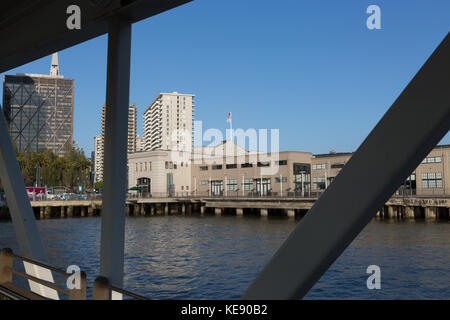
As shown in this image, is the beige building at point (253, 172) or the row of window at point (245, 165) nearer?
the beige building at point (253, 172)

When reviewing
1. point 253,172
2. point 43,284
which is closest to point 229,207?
point 253,172

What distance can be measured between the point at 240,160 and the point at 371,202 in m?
49.0

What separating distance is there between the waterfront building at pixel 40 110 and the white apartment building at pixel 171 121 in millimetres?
28072

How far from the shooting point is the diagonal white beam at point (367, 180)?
3.78 feet

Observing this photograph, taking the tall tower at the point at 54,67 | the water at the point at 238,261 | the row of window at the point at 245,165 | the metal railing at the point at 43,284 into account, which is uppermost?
the tall tower at the point at 54,67

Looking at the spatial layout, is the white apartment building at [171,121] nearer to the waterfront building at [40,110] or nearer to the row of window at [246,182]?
the waterfront building at [40,110]

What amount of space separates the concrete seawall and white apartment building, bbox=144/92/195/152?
7578 centimetres

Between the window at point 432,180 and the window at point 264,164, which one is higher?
the window at point 264,164

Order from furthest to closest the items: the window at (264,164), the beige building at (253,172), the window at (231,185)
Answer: the window at (231,185)
the window at (264,164)
the beige building at (253,172)

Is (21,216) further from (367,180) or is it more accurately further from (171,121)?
(171,121)

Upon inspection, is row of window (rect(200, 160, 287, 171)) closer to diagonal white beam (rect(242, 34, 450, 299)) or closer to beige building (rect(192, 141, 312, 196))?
beige building (rect(192, 141, 312, 196))

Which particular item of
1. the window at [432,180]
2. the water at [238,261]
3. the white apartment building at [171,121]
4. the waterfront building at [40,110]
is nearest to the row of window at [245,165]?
the window at [432,180]

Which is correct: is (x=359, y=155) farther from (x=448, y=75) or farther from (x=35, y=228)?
(x=35, y=228)
